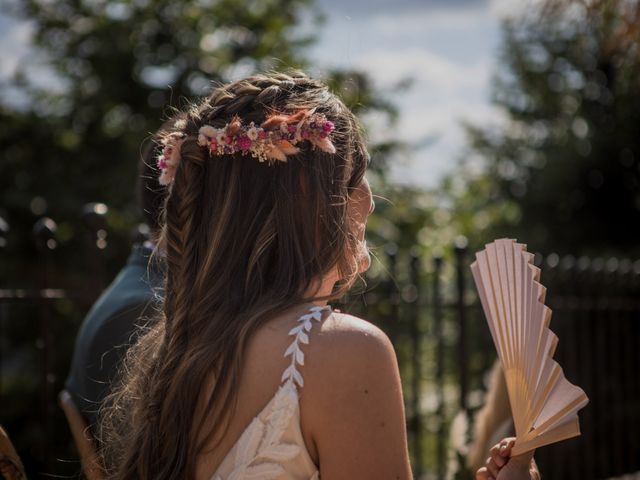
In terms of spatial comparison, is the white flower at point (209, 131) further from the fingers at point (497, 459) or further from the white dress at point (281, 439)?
the fingers at point (497, 459)

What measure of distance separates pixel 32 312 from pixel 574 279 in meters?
4.59

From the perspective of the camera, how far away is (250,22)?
28.4ft

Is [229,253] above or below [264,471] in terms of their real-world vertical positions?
above

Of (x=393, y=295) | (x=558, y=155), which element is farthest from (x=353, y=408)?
(x=558, y=155)

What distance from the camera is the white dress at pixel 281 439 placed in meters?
1.53

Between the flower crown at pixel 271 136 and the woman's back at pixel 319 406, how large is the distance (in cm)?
36

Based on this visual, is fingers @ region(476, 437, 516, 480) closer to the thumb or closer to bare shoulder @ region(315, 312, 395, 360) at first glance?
the thumb

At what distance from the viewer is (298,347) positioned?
154 cm

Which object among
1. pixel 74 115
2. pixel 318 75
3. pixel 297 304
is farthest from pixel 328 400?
pixel 74 115

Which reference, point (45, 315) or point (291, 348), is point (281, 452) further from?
point (45, 315)

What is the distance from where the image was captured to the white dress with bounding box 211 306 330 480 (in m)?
1.53

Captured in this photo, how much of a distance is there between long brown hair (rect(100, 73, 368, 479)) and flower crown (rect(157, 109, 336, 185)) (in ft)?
0.08

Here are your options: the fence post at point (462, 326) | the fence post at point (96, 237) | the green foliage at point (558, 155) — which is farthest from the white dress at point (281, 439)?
the green foliage at point (558, 155)

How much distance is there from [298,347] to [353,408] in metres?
0.15
